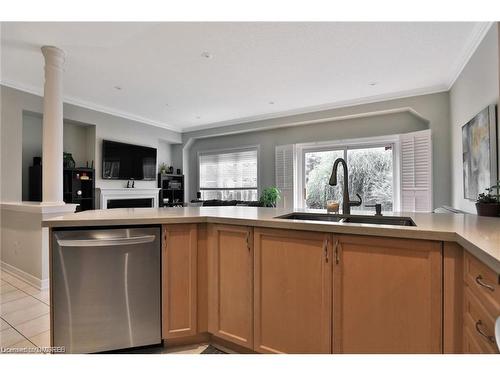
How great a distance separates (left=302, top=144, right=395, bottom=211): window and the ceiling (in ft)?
3.01

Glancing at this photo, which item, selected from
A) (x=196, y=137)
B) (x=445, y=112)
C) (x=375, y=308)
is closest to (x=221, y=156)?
(x=196, y=137)

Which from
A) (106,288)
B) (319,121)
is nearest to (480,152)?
(319,121)

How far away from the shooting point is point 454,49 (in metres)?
2.77

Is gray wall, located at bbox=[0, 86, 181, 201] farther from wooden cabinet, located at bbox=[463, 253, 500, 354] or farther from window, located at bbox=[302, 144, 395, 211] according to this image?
wooden cabinet, located at bbox=[463, 253, 500, 354]

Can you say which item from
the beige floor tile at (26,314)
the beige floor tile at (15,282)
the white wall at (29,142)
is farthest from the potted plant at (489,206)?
the white wall at (29,142)

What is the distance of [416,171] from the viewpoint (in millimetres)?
Result: 4012

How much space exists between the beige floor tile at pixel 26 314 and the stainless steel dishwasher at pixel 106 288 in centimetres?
108

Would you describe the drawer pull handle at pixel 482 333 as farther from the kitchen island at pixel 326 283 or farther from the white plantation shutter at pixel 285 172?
the white plantation shutter at pixel 285 172

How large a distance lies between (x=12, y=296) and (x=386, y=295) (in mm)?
3612

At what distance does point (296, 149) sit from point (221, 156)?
1.97 meters

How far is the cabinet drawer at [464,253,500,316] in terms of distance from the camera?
798 mm

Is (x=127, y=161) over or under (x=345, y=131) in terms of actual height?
under

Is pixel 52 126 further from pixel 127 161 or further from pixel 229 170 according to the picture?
pixel 229 170

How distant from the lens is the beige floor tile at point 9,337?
6.04 feet
